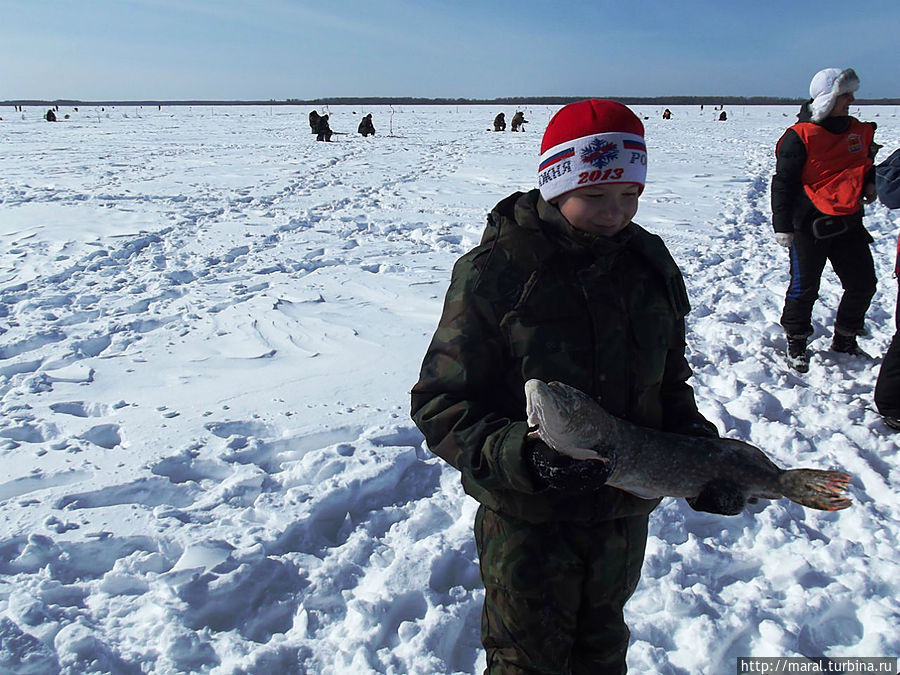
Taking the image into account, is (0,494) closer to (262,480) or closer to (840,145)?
(262,480)

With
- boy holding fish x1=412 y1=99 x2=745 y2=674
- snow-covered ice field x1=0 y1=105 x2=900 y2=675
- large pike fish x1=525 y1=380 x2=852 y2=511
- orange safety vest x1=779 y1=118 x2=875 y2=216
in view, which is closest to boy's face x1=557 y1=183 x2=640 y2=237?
boy holding fish x1=412 y1=99 x2=745 y2=674

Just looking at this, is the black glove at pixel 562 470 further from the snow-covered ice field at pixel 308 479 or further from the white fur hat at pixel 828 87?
the white fur hat at pixel 828 87

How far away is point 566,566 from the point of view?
164 cm

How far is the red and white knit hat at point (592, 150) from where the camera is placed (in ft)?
5.24

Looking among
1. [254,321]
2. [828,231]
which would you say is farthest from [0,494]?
[828,231]

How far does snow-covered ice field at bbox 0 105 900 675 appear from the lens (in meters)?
2.27

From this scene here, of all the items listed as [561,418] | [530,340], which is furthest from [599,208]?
[561,418]

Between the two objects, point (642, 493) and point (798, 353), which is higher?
point (642, 493)

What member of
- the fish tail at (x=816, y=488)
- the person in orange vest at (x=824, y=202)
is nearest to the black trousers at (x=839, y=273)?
the person in orange vest at (x=824, y=202)

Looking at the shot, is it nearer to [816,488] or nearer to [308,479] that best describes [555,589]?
[816,488]

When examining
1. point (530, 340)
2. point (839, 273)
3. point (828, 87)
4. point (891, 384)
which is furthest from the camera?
point (839, 273)

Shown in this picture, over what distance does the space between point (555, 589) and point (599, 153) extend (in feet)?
3.79

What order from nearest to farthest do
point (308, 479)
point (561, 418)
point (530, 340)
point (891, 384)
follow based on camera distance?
point (561, 418), point (530, 340), point (308, 479), point (891, 384)

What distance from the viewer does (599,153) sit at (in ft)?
5.27
